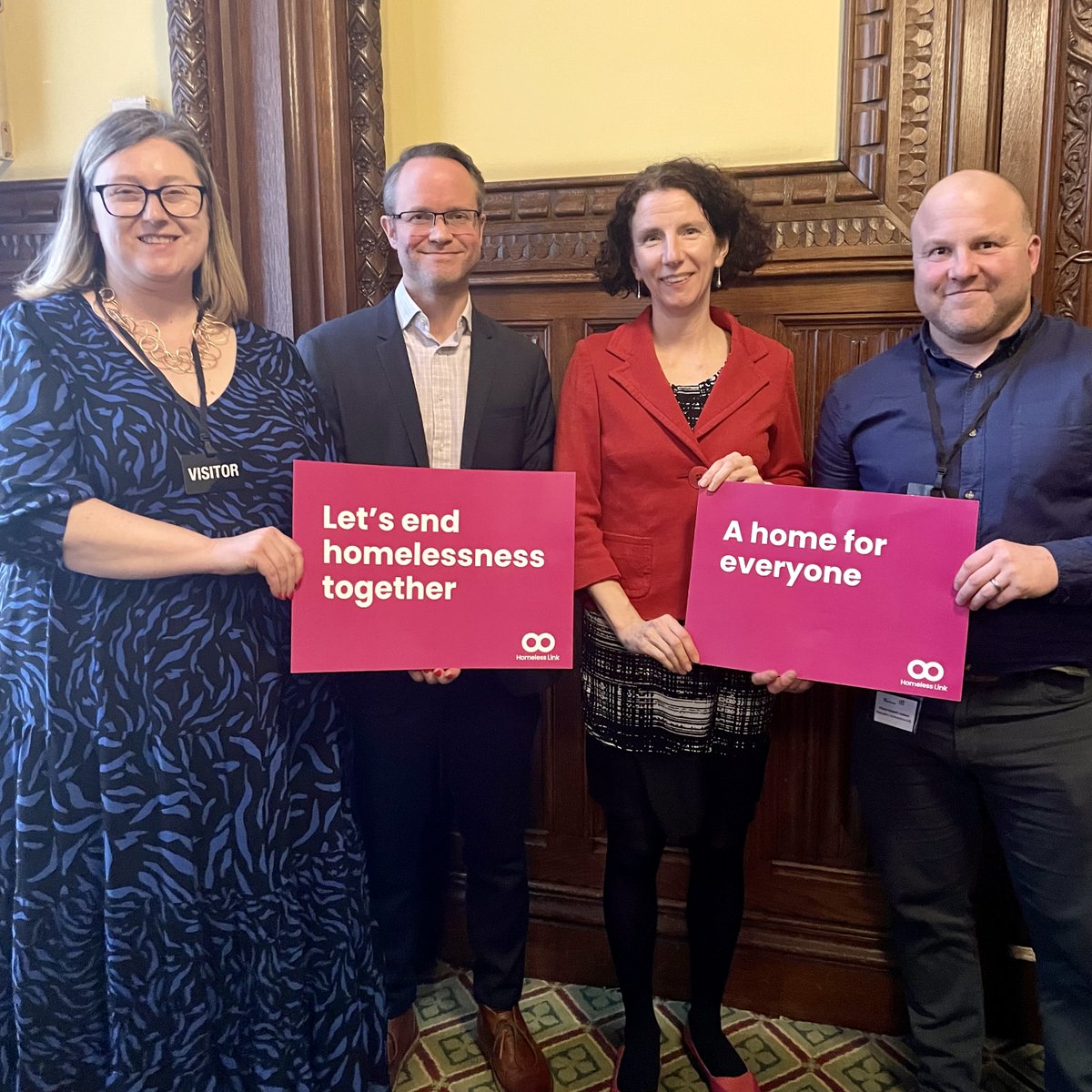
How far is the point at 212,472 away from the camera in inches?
52.7

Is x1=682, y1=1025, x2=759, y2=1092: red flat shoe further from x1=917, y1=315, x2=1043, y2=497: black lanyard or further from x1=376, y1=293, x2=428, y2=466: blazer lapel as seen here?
x1=376, y1=293, x2=428, y2=466: blazer lapel

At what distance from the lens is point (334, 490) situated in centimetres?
140

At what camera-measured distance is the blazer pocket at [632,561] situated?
5.10 ft

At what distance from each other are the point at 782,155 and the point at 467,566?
1101 millimetres

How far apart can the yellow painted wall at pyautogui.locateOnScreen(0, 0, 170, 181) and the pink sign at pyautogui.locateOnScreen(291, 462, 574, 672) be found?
1.24 meters

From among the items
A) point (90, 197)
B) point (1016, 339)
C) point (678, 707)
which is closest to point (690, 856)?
point (678, 707)

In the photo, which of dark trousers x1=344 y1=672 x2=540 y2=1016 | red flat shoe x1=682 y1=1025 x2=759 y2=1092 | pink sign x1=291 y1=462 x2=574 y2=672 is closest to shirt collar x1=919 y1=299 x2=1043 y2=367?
pink sign x1=291 y1=462 x2=574 y2=672

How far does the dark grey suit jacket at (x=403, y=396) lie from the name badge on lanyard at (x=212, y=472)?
0.78 feet

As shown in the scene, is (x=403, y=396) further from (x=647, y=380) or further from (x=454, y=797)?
(x=454, y=797)

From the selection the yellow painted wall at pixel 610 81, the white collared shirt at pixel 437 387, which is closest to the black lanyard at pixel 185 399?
the white collared shirt at pixel 437 387

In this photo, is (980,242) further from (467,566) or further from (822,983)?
(822,983)

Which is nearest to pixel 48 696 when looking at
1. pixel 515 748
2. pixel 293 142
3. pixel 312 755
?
pixel 312 755

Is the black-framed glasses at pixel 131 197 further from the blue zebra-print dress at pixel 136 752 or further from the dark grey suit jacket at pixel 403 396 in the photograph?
the dark grey suit jacket at pixel 403 396

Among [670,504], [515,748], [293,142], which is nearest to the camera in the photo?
[670,504]
